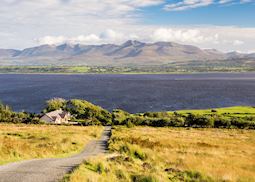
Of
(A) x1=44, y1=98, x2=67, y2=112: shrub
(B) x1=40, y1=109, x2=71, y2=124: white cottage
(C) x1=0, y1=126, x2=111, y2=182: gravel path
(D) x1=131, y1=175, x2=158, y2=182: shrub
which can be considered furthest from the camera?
(A) x1=44, y1=98, x2=67, y2=112: shrub

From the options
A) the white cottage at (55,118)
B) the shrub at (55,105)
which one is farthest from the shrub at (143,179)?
the shrub at (55,105)

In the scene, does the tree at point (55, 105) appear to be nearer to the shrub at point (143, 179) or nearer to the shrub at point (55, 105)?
the shrub at point (55, 105)

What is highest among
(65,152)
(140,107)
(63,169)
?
(63,169)

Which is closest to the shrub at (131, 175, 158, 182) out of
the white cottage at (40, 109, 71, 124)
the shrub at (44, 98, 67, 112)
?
the white cottage at (40, 109, 71, 124)

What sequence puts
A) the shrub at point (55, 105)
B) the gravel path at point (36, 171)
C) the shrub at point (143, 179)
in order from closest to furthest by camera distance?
the gravel path at point (36, 171), the shrub at point (143, 179), the shrub at point (55, 105)

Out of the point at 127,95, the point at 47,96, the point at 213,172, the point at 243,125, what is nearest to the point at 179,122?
the point at 243,125

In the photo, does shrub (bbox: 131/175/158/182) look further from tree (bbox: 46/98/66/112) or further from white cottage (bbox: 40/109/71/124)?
tree (bbox: 46/98/66/112)

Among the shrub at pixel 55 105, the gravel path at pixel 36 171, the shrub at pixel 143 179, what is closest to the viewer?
the gravel path at pixel 36 171

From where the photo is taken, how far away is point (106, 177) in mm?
15117

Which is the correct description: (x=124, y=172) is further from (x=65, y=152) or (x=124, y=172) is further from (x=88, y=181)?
(x=65, y=152)

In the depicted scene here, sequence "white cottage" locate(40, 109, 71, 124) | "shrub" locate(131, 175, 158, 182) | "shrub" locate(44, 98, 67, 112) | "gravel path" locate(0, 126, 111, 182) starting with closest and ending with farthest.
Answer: "gravel path" locate(0, 126, 111, 182) < "shrub" locate(131, 175, 158, 182) < "white cottage" locate(40, 109, 71, 124) < "shrub" locate(44, 98, 67, 112)

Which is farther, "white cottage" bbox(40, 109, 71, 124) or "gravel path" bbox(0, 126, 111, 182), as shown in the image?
"white cottage" bbox(40, 109, 71, 124)

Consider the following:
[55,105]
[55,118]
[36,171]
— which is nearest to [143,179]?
[36,171]

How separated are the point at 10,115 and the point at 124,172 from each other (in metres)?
96.5
